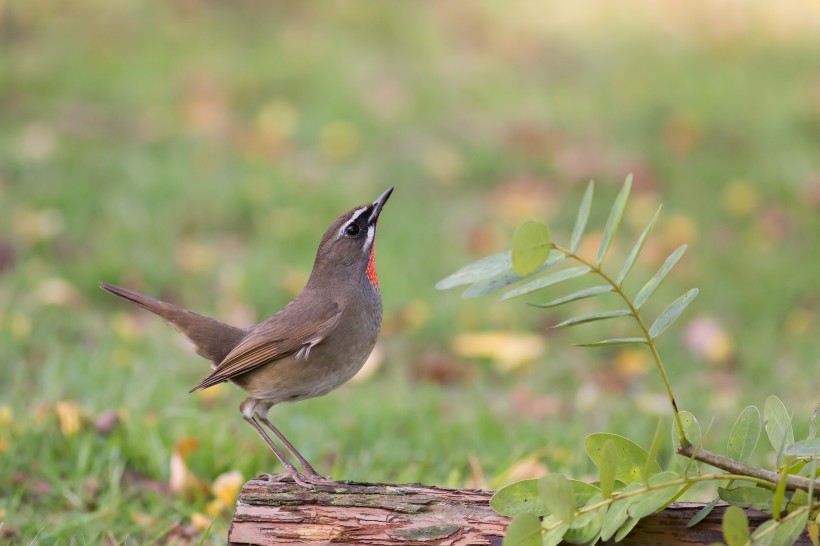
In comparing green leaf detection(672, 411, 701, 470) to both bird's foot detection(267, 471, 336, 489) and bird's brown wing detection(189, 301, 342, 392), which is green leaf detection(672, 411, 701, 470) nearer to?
bird's foot detection(267, 471, 336, 489)

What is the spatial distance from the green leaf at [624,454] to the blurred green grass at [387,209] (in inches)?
58.9

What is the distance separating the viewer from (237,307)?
7.61 meters

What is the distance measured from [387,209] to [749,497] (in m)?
6.51

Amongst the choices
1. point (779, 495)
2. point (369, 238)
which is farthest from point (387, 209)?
point (779, 495)

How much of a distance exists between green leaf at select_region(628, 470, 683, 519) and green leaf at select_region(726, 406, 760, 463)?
0.34 metres

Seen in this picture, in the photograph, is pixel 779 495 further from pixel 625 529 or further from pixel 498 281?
pixel 498 281

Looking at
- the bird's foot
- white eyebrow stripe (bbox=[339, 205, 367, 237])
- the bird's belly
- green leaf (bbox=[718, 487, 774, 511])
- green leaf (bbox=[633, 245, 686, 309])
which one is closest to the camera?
green leaf (bbox=[633, 245, 686, 309])

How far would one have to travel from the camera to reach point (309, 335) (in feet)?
13.3

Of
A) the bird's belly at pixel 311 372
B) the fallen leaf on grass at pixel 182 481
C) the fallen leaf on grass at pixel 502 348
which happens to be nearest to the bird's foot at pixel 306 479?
the bird's belly at pixel 311 372

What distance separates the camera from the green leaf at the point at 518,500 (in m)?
3.10

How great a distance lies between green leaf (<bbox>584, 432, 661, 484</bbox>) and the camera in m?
3.16

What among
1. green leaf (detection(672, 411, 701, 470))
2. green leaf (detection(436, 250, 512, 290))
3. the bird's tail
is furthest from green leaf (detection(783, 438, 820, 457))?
the bird's tail

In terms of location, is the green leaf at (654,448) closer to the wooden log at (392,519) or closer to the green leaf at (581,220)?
the wooden log at (392,519)

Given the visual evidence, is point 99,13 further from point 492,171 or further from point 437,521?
point 437,521
